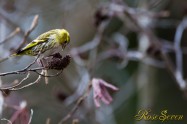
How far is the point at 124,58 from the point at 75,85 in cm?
35

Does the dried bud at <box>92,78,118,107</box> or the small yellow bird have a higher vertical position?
the small yellow bird

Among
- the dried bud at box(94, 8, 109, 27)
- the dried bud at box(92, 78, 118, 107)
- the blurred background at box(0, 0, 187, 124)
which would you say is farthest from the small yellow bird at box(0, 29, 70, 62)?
the dried bud at box(94, 8, 109, 27)

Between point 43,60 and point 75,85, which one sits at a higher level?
point 43,60

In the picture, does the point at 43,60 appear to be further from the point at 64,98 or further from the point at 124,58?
the point at 124,58

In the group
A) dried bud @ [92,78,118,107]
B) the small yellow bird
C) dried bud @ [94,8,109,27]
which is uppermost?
dried bud @ [94,8,109,27]

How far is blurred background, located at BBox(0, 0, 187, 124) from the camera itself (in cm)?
229

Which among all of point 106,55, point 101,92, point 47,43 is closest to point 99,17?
point 106,55

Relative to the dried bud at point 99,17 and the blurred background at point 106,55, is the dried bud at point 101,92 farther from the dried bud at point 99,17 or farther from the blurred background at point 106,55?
the dried bud at point 99,17

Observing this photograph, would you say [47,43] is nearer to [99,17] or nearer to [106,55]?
[99,17]

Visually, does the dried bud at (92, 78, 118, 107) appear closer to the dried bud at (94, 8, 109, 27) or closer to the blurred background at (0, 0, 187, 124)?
the blurred background at (0, 0, 187, 124)

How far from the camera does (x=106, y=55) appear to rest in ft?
8.98

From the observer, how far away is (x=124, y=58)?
8.80 ft

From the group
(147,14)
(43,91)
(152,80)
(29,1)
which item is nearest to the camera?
(147,14)

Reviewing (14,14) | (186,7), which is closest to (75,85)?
(14,14)
